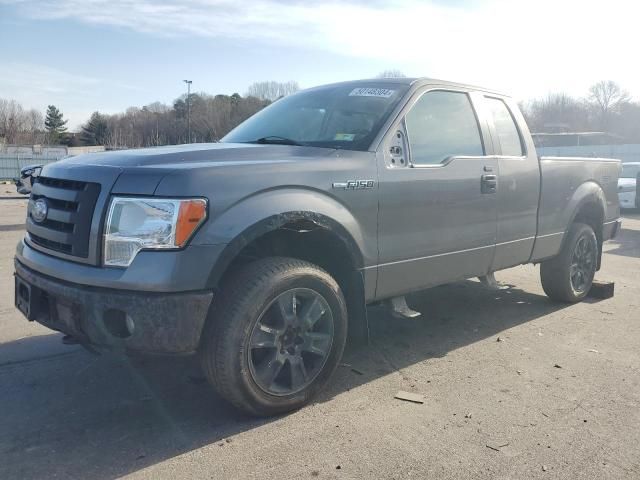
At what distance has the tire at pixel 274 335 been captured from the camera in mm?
3105

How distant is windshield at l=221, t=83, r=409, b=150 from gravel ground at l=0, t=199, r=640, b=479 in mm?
1688

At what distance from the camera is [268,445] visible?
3.07 m

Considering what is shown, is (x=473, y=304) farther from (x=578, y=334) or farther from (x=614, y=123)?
(x=614, y=123)

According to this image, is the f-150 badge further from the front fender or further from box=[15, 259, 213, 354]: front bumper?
box=[15, 259, 213, 354]: front bumper

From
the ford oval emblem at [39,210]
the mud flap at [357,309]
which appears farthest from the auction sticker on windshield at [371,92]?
the ford oval emblem at [39,210]

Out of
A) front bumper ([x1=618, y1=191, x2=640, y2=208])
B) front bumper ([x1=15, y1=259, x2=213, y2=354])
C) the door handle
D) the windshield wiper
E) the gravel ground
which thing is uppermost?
the windshield wiper

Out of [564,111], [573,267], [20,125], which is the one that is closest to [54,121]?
[20,125]

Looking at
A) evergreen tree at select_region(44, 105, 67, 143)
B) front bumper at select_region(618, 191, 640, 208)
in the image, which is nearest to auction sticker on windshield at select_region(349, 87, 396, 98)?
front bumper at select_region(618, 191, 640, 208)

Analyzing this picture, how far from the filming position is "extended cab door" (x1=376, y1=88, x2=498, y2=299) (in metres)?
3.94

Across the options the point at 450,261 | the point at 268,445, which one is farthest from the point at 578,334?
the point at 268,445

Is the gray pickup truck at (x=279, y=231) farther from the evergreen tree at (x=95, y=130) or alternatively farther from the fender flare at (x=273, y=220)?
the evergreen tree at (x=95, y=130)

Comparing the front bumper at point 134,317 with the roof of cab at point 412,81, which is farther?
the roof of cab at point 412,81

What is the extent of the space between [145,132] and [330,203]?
2463 inches

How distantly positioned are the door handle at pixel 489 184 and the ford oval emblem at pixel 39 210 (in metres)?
3.13
